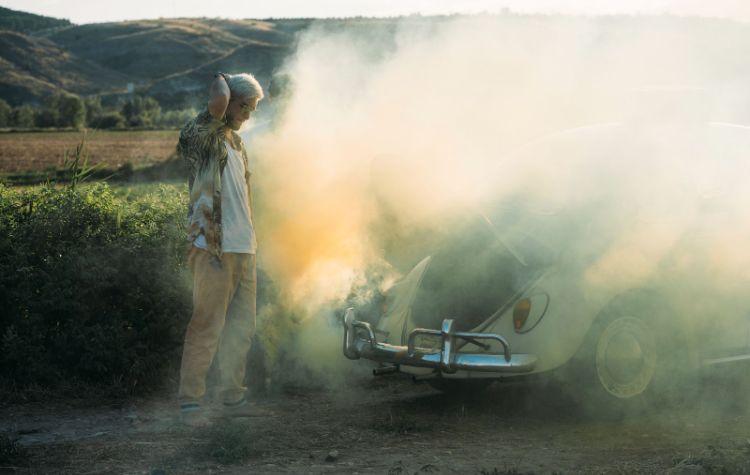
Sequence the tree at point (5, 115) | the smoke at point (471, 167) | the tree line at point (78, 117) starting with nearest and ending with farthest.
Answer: the smoke at point (471, 167) → the tree at point (5, 115) → the tree line at point (78, 117)

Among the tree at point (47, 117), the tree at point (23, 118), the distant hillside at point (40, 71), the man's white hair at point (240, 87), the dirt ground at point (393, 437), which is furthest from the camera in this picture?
the distant hillside at point (40, 71)

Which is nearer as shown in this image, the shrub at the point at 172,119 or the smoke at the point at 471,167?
the smoke at the point at 471,167

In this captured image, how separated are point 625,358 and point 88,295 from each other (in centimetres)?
406

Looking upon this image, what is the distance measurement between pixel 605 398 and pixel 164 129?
2466 inches

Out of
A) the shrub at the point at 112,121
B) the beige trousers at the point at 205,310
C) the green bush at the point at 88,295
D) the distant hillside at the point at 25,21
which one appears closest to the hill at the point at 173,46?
the distant hillside at the point at 25,21

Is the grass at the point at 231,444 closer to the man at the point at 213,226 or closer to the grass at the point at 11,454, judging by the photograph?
the man at the point at 213,226

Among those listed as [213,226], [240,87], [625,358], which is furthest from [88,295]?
[625,358]

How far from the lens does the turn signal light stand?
18.4ft

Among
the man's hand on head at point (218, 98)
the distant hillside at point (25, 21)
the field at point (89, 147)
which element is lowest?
the man's hand on head at point (218, 98)

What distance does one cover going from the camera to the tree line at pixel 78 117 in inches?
2539

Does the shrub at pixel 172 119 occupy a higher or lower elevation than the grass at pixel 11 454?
higher

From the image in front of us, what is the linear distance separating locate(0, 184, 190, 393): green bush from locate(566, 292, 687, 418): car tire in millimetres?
3241

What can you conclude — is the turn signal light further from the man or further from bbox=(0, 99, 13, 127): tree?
bbox=(0, 99, 13, 127): tree

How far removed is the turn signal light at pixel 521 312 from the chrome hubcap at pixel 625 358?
495mm
